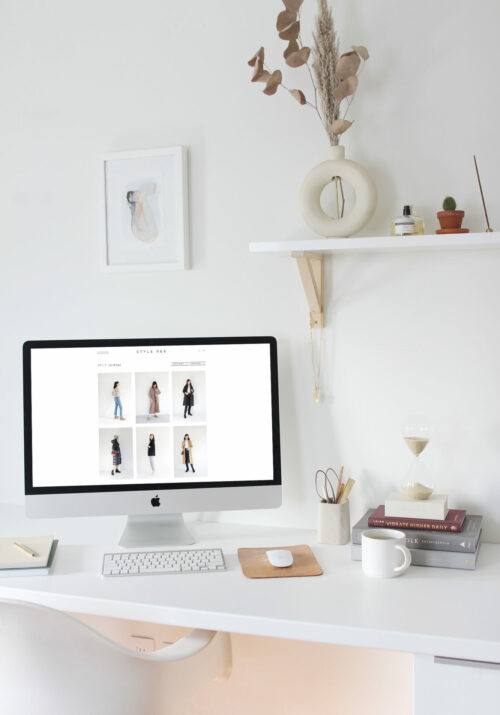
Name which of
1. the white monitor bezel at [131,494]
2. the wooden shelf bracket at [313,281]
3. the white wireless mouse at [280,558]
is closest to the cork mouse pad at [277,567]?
the white wireless mouse at [280,558]

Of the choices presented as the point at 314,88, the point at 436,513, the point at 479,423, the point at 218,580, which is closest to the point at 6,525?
the point at 218,580

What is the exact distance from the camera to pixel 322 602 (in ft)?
4.46

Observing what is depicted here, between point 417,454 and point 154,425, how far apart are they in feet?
2.01

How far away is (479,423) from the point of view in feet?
5.61

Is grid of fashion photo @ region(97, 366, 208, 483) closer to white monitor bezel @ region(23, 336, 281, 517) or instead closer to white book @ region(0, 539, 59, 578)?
white monitor bezel @ region(23, 336, 281, 517)

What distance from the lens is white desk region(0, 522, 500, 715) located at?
1.22 m

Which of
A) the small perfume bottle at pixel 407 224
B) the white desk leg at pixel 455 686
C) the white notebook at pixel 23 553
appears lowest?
the white desk leg at pixel 455 686

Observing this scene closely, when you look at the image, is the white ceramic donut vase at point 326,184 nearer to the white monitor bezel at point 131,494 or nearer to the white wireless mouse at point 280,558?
the white monitor bezel at point 131,494

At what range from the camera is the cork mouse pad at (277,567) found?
150 cm

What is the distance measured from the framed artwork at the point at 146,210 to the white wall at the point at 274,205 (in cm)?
3

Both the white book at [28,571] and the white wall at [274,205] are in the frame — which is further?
the white wall at [274,205]

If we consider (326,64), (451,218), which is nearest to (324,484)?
(451,218)

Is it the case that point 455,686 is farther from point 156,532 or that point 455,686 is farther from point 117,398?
point 117,398

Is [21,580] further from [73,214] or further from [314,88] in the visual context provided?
[314,88]
